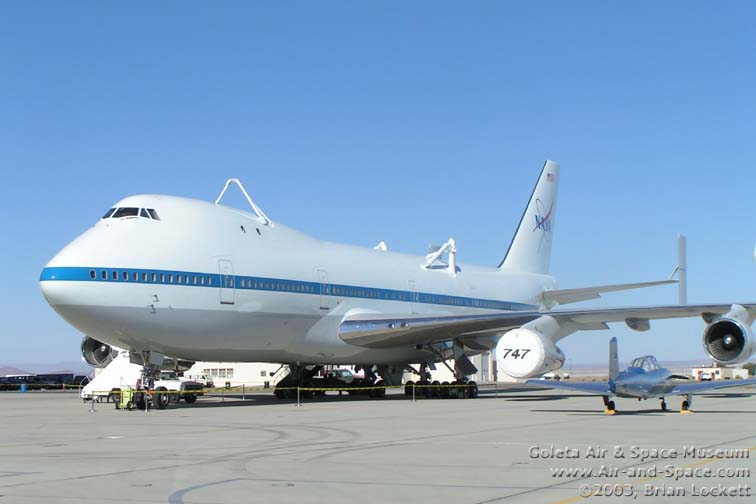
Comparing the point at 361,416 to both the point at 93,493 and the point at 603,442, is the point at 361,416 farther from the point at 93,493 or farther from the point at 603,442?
the point at 93,493

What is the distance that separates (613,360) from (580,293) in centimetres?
1855

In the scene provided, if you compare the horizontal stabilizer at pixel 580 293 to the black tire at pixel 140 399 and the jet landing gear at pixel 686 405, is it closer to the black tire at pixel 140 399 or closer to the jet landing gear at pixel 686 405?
the jet landing gear at pixel 686 405

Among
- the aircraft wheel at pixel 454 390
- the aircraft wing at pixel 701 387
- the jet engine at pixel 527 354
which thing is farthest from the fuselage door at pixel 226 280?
the aircraft wing at pixel 701 387

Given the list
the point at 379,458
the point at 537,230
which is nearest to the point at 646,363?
the point at 379,458

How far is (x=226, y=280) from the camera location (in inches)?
930

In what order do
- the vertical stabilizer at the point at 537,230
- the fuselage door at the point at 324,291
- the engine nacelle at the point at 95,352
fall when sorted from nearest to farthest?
the fuselage door at the point at 324,291
the engine nacelle at the point at 95,352
the vertical stabilizer at the point at 537,230

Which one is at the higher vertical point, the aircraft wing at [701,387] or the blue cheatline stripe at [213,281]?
the blue cheatline stripe at [213,281]

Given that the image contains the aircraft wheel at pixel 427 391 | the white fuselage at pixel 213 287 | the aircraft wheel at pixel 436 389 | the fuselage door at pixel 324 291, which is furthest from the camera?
the aircraft wheel at pixel 427 391

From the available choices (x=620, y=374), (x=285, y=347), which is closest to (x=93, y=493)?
(x=620, y=374)

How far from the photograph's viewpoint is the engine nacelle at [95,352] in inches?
1177

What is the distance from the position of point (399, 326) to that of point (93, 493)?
19.5m

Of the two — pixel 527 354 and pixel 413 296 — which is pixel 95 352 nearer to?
pixel 413 296

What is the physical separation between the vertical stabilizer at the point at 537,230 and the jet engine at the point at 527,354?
16676mm

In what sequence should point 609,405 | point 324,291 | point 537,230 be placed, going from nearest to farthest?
1. point 609,405
2. point 324,291
3. point 537,230
